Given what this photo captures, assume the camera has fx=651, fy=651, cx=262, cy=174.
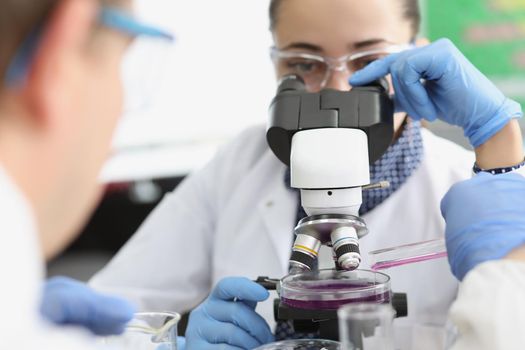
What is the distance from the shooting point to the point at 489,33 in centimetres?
256

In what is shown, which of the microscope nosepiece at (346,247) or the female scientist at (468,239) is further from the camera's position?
the microscope nosepiece at (346,247)

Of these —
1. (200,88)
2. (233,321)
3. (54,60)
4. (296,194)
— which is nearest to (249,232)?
(296,194)

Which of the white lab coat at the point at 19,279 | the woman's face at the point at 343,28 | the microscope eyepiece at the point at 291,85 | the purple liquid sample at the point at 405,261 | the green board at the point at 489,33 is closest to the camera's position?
the white lab coat at the point at 19,279

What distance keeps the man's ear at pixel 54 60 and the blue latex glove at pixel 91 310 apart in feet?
1.22

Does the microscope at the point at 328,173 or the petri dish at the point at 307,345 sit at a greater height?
the microscope at the point at 328,173

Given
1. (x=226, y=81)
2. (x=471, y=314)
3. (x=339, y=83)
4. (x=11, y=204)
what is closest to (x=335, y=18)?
(x=339, y=83)

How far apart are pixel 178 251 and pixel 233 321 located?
51cm

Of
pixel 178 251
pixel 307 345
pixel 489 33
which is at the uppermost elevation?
pixel 489 33

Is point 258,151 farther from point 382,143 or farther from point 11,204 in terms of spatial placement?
point 11,204

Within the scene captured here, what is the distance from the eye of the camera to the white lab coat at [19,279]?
22.8 inches

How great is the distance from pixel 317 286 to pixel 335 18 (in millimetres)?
618

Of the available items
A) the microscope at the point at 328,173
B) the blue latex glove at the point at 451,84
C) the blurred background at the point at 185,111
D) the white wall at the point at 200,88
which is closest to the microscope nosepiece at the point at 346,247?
the microscope at the point at 328,173

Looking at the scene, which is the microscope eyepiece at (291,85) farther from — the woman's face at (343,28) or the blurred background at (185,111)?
the blurred background at (185,111)

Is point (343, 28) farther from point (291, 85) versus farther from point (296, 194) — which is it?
point (296, 194)
